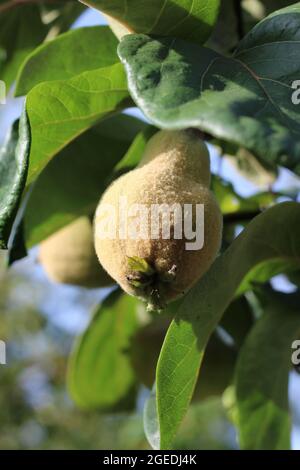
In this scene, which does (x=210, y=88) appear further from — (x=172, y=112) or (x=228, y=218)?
(x=228, y=218)

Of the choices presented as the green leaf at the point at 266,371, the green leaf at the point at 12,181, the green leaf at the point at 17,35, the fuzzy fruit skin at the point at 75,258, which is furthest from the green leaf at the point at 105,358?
the green leaf at the point at 12,181

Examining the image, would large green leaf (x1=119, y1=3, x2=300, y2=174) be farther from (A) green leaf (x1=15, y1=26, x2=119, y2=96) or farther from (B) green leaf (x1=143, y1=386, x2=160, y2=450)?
(B) green leaf (x1=143, y1=386, x2=160, y2=450)

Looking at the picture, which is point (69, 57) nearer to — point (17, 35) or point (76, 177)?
point (76, 177)

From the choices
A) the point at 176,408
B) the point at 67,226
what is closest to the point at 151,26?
the point at 176,408

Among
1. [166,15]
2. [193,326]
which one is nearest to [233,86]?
[166,15]

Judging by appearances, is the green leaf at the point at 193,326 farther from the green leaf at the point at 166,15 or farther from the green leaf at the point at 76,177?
the green leaf at the point at 76,177

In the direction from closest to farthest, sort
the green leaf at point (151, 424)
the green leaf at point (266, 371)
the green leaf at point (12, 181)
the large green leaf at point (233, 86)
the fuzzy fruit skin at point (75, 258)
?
the large green leaf at point (233, 86)
the green leaf at point (12, 181)
the green leaf at point (151, 424)
the green leaf at point (266, 371)
the fuzzy fruit skin at point (75, 258)

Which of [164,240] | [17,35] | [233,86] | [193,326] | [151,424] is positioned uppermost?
[17,35]
